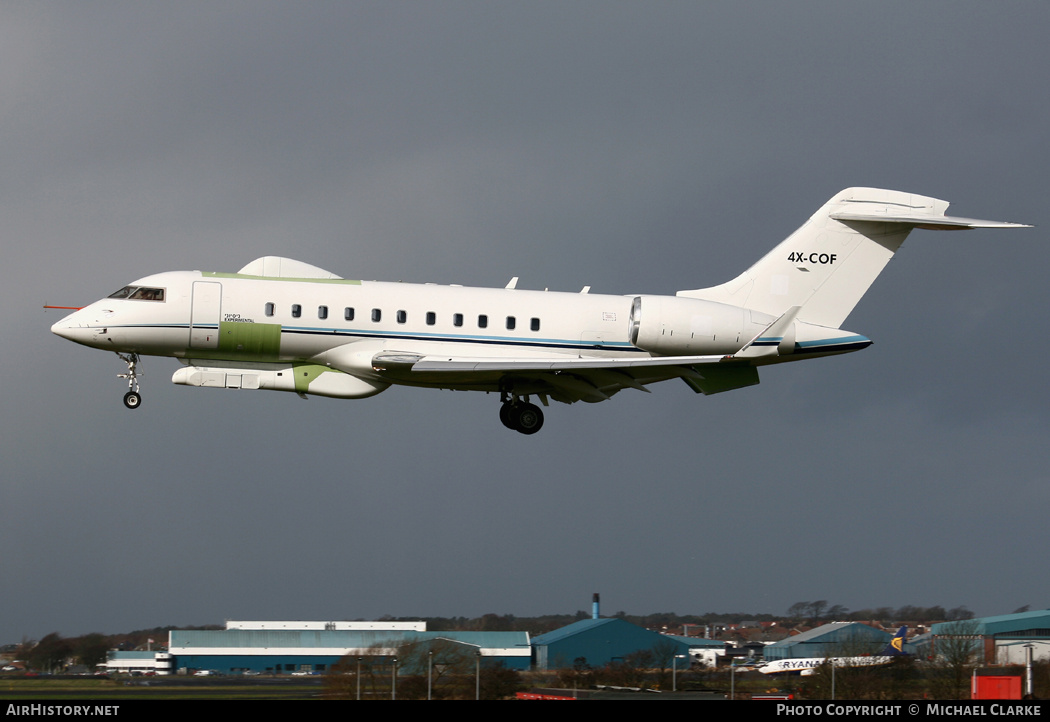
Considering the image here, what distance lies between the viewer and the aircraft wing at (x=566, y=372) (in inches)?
1041

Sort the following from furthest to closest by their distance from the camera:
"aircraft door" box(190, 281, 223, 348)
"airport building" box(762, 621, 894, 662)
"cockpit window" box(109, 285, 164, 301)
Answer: "cockpit window" box(109, 285, 164, 301), "aircraft door" box(190, 281, 223, 348), "airport building" box(762, 621, 894, 662)

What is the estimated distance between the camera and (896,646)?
26812 millimetres

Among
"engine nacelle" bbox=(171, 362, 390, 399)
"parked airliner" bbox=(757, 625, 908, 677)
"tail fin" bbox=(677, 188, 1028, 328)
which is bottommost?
"parked airliner" bbox=(757, 625, 908, 677)

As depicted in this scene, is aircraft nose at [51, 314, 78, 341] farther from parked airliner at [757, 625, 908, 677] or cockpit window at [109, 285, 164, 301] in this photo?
parked airliner at [757, 625, 908, 677]

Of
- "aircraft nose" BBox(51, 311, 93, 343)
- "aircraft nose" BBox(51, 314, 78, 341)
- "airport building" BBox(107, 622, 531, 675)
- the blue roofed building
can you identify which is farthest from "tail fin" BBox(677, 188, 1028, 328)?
"aircraft nose" BBox(51, 314, 78, 341)

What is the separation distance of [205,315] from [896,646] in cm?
1764

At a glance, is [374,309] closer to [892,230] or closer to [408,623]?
[408,623]

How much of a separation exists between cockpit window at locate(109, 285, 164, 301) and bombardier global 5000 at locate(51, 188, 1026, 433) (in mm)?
29

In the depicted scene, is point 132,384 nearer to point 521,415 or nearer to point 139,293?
point 139,293

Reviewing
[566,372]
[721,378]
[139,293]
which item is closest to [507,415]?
[566,372]

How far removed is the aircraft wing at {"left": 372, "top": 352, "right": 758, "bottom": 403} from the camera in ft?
86.8

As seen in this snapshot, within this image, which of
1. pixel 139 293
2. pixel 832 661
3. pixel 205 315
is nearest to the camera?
pixel 832 661
